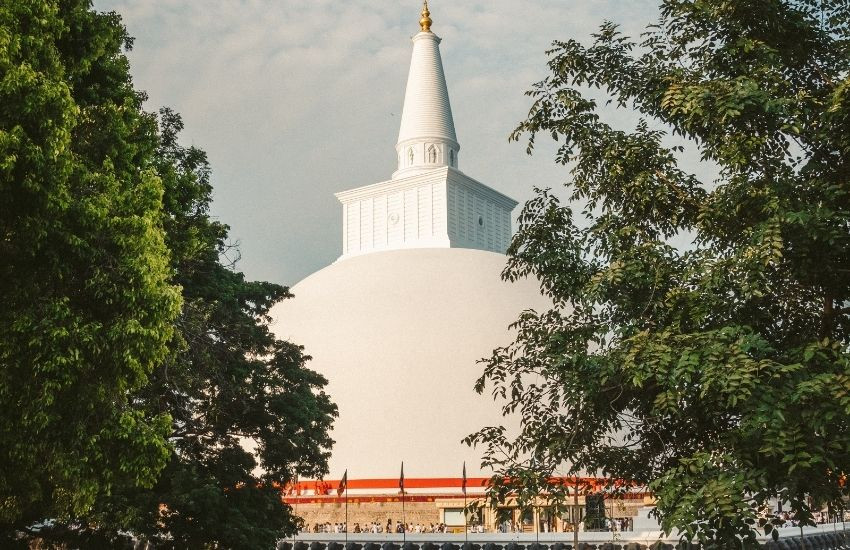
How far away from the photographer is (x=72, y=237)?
9.88 meters

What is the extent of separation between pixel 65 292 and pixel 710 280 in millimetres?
7006

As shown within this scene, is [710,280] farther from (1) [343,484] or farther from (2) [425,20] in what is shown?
(2) [425,20]

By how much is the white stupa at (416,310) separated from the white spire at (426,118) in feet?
0.19

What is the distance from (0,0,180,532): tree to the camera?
955 centimetres

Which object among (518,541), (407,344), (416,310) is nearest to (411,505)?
(407,344)

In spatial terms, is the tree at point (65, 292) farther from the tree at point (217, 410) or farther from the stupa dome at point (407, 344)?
the stupa dome at point (407, 344)

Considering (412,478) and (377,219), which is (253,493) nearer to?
(412,478)

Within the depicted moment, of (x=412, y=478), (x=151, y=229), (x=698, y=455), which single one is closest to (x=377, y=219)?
(x=412, y=478)

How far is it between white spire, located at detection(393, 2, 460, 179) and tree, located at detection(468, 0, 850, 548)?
3897 cm

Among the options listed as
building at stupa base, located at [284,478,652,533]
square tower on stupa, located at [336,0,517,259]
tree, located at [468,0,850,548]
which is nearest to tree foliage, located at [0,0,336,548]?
tree, located at [468,0,850,548]

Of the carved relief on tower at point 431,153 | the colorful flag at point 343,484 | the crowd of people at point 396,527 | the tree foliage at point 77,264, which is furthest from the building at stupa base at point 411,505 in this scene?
the tree foliage at point 77,264

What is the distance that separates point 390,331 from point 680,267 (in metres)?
30.2

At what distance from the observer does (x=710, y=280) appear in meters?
7.94

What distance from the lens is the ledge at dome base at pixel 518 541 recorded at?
24969 millimetres
